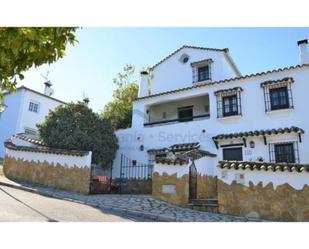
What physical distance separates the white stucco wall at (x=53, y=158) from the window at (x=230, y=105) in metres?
6.42

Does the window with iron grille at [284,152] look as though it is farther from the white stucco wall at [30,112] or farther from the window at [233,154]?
the white stucco wall at [30,112]

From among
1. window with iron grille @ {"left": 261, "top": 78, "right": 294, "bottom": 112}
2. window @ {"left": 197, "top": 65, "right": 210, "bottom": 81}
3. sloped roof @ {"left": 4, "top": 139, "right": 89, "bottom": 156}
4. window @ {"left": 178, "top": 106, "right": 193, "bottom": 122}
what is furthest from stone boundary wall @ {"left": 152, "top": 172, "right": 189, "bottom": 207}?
window @ {"left": 197, "top": 65, "right": 210, "bottom": 81}

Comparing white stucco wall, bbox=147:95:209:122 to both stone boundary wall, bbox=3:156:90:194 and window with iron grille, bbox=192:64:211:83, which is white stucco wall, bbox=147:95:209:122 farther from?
stone boundary wall, bbox=3:156:90:194

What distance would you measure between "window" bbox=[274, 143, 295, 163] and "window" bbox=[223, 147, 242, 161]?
4.81 feet

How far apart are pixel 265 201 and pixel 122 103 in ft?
49.8

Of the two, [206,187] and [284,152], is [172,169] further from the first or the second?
[284,152]

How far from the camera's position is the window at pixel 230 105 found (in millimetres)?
13118

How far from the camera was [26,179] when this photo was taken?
11.7m

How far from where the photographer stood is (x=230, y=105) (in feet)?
43.7

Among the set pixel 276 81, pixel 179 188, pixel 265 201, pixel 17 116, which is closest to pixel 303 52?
pixel 276 81

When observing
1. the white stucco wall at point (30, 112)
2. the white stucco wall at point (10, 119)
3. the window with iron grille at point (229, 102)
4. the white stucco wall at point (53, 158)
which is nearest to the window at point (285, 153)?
the window with iron grille at point (229, 102)

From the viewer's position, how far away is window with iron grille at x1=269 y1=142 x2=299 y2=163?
11.2 metres
